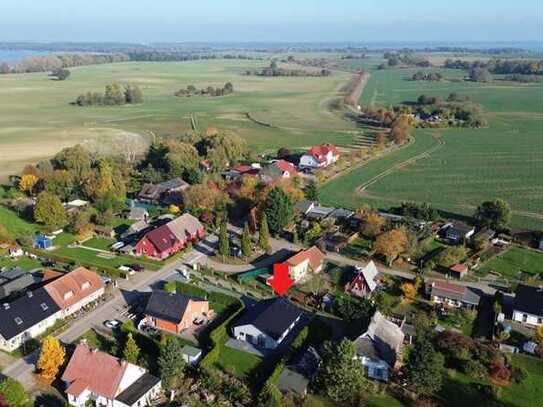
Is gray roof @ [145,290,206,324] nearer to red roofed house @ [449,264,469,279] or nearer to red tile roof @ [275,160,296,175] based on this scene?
red roofed house @ [449,264,469,279]

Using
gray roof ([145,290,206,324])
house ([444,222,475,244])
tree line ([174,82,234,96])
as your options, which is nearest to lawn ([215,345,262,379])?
gray roof ([145,290,206,324])

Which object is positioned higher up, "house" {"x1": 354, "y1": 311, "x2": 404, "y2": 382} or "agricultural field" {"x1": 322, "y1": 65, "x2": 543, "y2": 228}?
"house" {"x1": 354, "y1": 311, "x2": 404, "y2": 382}

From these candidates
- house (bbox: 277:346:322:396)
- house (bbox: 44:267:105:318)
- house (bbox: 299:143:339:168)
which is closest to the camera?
house (bbox: 277:346:322:396)

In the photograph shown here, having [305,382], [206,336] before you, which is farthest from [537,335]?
[206,336]

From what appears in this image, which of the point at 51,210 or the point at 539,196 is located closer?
the point at 51,210

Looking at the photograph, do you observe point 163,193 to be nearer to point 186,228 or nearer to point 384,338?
point 186,228

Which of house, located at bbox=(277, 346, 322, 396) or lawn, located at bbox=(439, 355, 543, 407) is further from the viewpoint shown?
house, located at bbox=(277, 346, 322, 396)

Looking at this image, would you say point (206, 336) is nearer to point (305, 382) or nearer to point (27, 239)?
point (305, 382)
